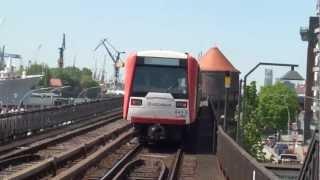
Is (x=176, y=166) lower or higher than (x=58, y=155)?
lower

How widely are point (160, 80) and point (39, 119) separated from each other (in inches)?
356

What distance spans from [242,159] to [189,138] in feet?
51.0

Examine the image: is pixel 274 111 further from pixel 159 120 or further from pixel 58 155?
pixel 58 155

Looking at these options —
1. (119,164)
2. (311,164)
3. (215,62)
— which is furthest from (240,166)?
(215,62)

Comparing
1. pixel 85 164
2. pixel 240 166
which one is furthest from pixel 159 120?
pixel 240 166

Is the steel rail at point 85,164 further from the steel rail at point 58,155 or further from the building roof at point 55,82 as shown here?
the building roof at point 55,82

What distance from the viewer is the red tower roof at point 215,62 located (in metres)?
84.4

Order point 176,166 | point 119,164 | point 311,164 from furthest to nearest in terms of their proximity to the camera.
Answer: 1. point 176,166
2. point 119,164
3. point 311,164

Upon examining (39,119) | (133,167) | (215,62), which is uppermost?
(215,62)

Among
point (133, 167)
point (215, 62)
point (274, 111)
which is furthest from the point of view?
point (274, 111)

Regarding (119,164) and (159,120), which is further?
(159,120)

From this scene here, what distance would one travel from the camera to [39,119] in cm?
3128

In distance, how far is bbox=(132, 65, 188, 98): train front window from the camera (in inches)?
950

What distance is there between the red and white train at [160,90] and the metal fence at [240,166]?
4096 millimetres
